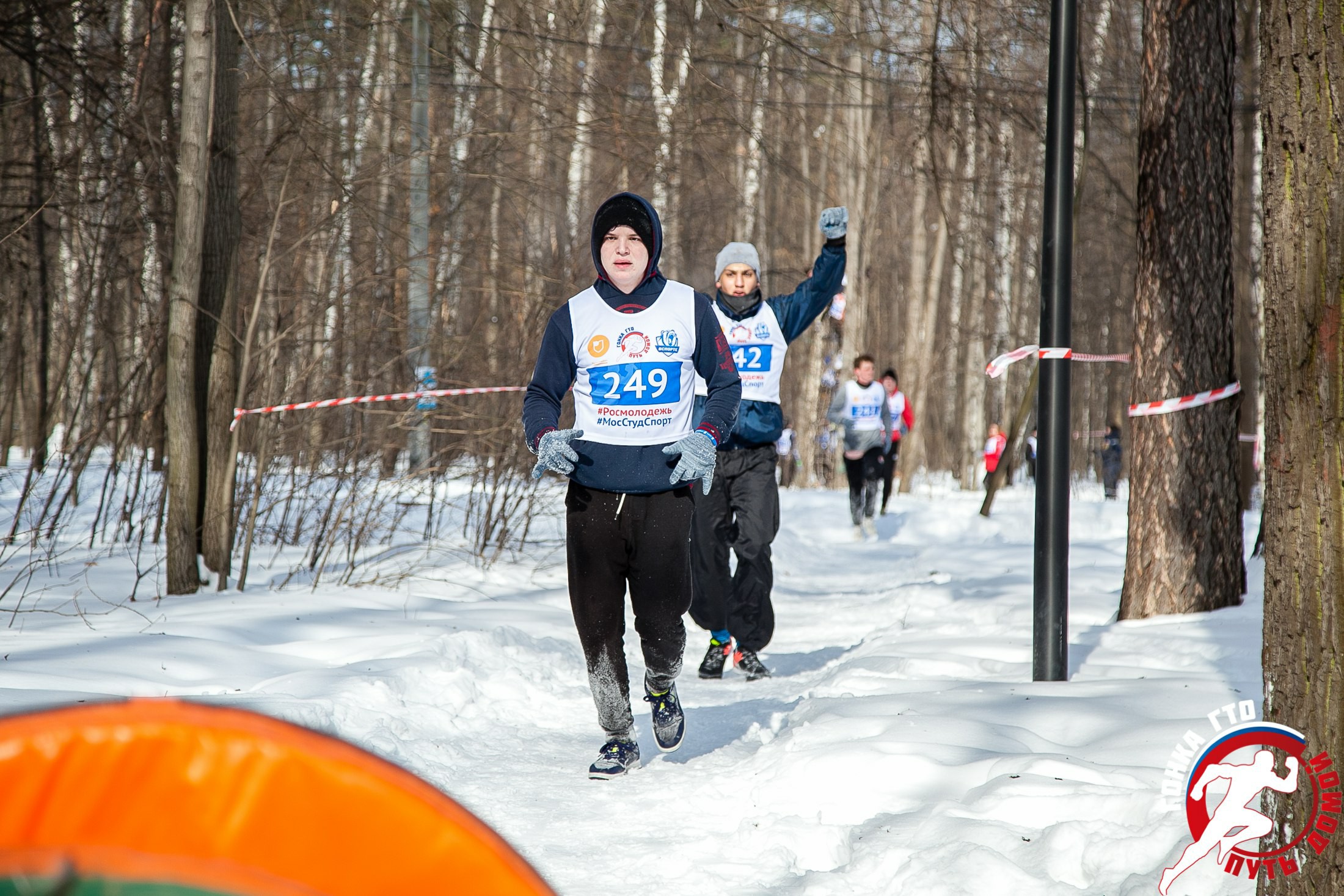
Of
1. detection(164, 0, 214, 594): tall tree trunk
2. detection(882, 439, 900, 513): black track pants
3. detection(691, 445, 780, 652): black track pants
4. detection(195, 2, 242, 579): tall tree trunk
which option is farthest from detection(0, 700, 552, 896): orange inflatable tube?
detection(882, 439, 900, 513): black track pants

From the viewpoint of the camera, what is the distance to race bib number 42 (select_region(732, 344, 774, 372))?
5910mm

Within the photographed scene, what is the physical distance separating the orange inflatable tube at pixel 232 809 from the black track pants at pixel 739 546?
187 inches

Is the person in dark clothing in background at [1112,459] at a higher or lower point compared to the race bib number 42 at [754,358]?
lower

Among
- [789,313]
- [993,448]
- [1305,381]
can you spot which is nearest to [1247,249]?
[993,448]

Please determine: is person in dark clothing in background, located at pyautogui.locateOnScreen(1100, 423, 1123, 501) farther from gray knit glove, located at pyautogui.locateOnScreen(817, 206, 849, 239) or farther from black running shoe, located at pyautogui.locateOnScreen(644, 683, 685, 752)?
black running shoe, located at pyautogui.locateOnScreen(644, 683, 685, 752)

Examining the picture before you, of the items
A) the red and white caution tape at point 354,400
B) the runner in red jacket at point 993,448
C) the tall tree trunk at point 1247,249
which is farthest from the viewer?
the runner in red jacket at point 993,448

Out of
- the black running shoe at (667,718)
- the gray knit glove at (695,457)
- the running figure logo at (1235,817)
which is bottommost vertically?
the black running shoe at (667,718)

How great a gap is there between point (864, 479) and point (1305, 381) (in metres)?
11.9

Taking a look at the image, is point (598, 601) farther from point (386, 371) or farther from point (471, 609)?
point (386, 371)

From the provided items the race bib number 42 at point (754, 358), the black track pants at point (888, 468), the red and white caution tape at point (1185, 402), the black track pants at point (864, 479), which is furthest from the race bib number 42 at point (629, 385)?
the black track pants at point (888, 468)

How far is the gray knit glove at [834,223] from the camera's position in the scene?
5746 millimetres

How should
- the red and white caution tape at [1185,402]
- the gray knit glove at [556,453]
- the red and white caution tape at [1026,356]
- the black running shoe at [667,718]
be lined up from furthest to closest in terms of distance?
the red and white caution tape at [1185,402]
the red and white caution tape at [1026,356]
the black running shoe at [667,718]
the gray knit glove at [556,453]

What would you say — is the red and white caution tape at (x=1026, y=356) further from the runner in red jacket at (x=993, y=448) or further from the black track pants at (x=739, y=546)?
the runner in red jacket at (x=993, y=448)

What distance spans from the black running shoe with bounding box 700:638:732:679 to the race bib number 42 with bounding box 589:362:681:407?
89.8 inches
